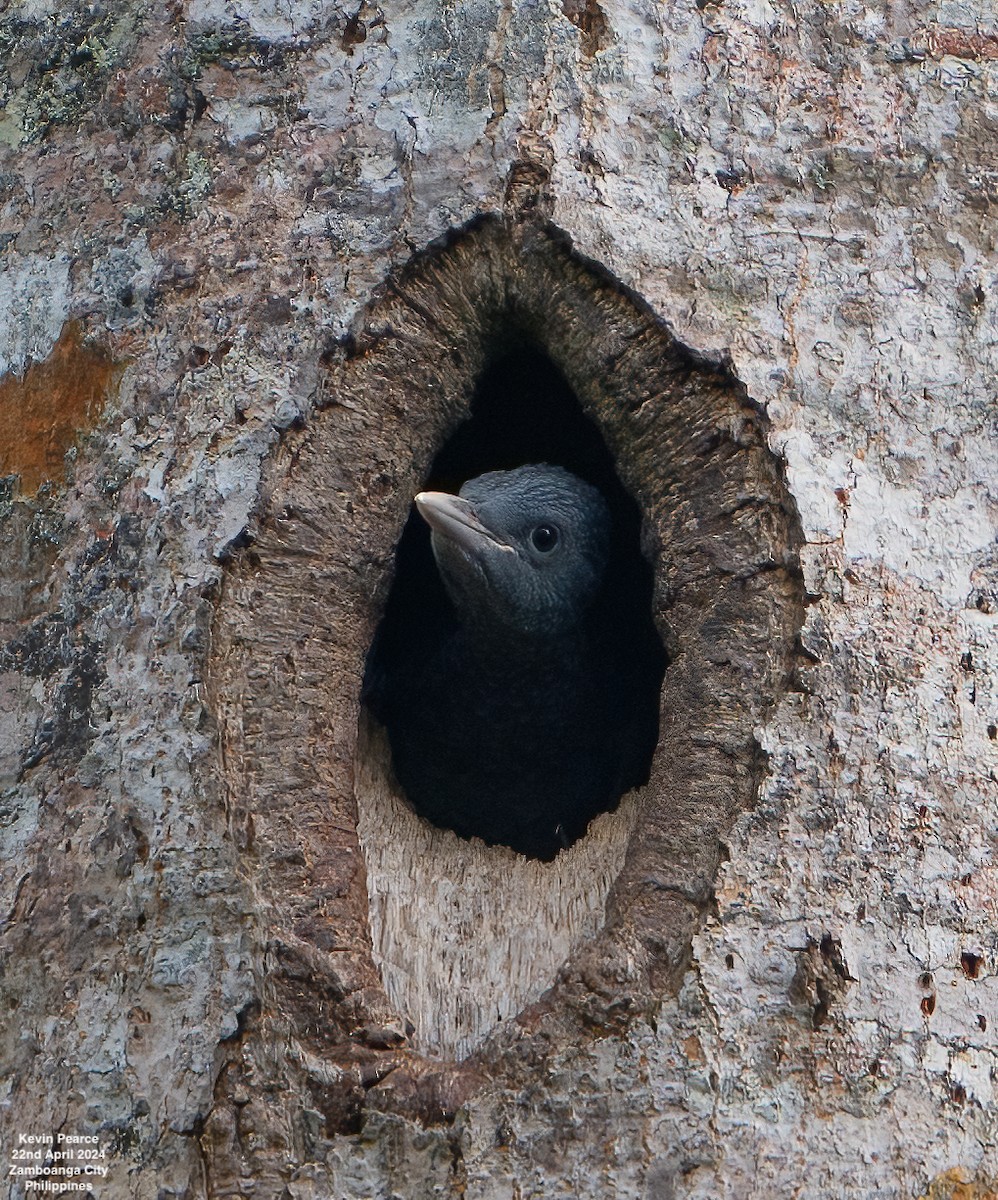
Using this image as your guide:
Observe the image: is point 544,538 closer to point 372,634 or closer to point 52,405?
point 372,634

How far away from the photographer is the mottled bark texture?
218 centimetres

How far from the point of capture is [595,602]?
170 inches

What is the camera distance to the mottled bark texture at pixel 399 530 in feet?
7.16

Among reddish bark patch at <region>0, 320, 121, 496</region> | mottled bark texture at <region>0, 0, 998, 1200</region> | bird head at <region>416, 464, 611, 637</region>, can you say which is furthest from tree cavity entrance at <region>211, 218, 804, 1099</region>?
bird head at <region>416, 464, 611, 637</region>

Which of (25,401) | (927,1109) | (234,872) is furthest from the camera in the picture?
(25,401)

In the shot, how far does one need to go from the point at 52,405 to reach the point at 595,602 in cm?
206

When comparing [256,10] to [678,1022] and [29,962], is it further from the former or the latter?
[678,1022]

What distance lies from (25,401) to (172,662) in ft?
2.28

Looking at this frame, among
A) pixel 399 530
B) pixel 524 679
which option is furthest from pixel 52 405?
pixel 524 679

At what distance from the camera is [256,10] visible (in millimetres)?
2789

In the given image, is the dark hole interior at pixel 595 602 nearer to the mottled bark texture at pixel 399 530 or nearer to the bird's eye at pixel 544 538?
the bird's eye at pixel 544 538

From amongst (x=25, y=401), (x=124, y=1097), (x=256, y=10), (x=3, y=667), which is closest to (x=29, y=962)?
(x=124, y=1097)

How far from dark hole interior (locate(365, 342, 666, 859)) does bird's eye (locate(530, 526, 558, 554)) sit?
0.87 feet

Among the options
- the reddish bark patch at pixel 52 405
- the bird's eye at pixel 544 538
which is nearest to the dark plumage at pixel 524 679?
the bird's eye at pixel 544 538
